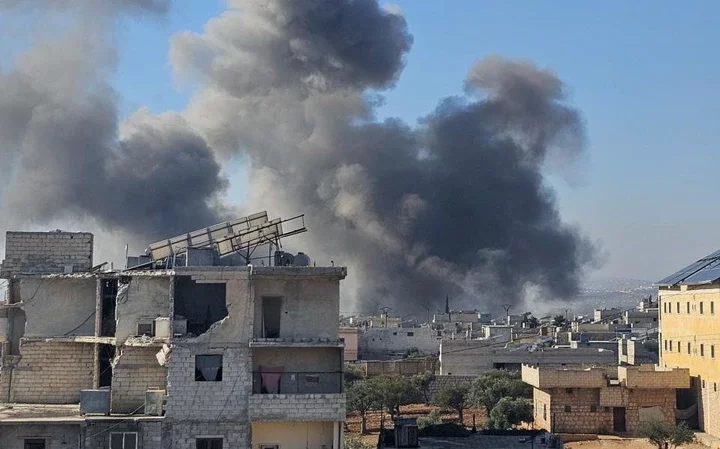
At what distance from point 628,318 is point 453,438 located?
153ft

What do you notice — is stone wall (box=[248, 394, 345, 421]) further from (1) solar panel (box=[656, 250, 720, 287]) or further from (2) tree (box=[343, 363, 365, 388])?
(2) tree (box=[343, 363, 365, 388])

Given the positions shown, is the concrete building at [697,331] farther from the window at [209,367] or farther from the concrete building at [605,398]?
the window at [209,367]

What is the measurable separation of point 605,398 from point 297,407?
1985 cm

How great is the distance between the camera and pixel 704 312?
107 feet

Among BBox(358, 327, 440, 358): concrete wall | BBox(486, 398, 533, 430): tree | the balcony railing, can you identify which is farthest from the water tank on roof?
BBox(358, 327, 440, 358): concrete wall

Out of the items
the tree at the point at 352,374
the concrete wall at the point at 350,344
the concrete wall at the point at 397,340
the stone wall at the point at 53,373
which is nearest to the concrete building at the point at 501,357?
the tree at the point at 352,374

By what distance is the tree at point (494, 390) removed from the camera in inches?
1422

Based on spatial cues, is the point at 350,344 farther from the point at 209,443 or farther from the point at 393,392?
the point at 209,443

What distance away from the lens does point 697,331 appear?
33.3 meters

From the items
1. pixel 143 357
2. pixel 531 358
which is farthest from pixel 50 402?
pixel 531 358

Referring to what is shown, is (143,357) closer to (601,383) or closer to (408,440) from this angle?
(408,440)

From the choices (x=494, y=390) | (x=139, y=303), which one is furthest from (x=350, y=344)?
(x=139, y=303)

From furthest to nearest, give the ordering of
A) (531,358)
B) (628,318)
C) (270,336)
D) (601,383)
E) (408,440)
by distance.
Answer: (628,318)
(531,358)
(601,383)
(408,440)
(270,336)

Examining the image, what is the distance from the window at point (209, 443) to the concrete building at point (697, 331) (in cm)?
2117
